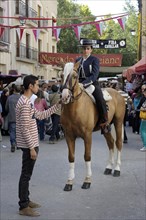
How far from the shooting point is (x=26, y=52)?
3397 centimetres

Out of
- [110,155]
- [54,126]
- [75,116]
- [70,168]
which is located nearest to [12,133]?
[54,126]

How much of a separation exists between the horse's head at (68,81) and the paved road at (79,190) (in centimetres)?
167

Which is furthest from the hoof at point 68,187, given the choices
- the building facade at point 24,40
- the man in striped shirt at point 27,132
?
the building facade at point 24,40

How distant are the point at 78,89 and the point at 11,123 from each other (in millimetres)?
5063

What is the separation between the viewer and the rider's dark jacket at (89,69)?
23.4 feet

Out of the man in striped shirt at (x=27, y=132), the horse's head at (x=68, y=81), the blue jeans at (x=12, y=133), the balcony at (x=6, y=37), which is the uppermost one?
the balcony at (x=6, y=37)

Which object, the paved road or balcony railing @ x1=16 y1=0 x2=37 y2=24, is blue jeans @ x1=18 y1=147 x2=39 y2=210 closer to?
the paved road

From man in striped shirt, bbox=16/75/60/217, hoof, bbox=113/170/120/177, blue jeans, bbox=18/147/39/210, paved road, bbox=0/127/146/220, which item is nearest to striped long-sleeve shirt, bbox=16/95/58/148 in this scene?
man in striped shirt, bbox=16/75/60/217

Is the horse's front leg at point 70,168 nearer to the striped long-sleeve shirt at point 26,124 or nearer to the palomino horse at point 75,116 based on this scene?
the palomino horse at point 75,116

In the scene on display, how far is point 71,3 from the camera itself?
5869cm

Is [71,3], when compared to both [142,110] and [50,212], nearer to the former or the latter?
[142,110]

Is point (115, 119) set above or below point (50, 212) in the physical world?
above

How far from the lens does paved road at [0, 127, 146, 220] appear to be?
5.82 metres

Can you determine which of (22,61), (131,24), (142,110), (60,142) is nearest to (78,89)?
(142,110)
